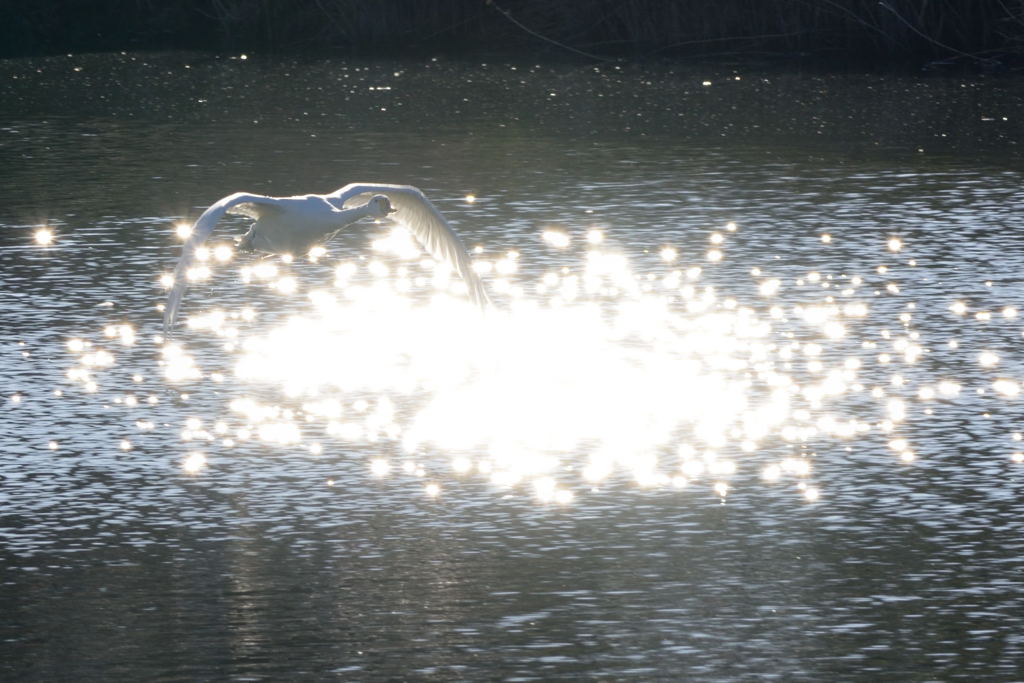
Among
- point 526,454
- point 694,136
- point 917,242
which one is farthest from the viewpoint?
point 694,136

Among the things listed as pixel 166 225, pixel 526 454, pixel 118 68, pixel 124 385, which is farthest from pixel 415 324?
pixel 118 68

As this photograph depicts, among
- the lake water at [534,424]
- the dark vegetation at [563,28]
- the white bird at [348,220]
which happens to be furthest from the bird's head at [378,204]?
the dark vegetation at [563,28]

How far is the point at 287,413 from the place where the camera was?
10938 mm

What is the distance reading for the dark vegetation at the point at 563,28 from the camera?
3005 centimetres

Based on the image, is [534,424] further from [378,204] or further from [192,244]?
[378,204]

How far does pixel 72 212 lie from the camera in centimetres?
1798

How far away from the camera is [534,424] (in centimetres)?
1078

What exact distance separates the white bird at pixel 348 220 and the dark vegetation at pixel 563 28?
56.3 feet

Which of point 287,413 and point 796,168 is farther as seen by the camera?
point 796,168

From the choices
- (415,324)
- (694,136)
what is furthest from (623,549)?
(694,136)

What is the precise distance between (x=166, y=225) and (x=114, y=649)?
10412mm

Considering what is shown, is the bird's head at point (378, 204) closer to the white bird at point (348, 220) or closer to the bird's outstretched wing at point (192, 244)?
the white bird at point (348, 220)

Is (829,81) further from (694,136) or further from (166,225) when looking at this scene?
(166,225)

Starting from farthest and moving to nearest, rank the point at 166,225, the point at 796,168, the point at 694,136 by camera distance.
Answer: the point at 694,136 < the point at 796,168 < the point at 166,225
